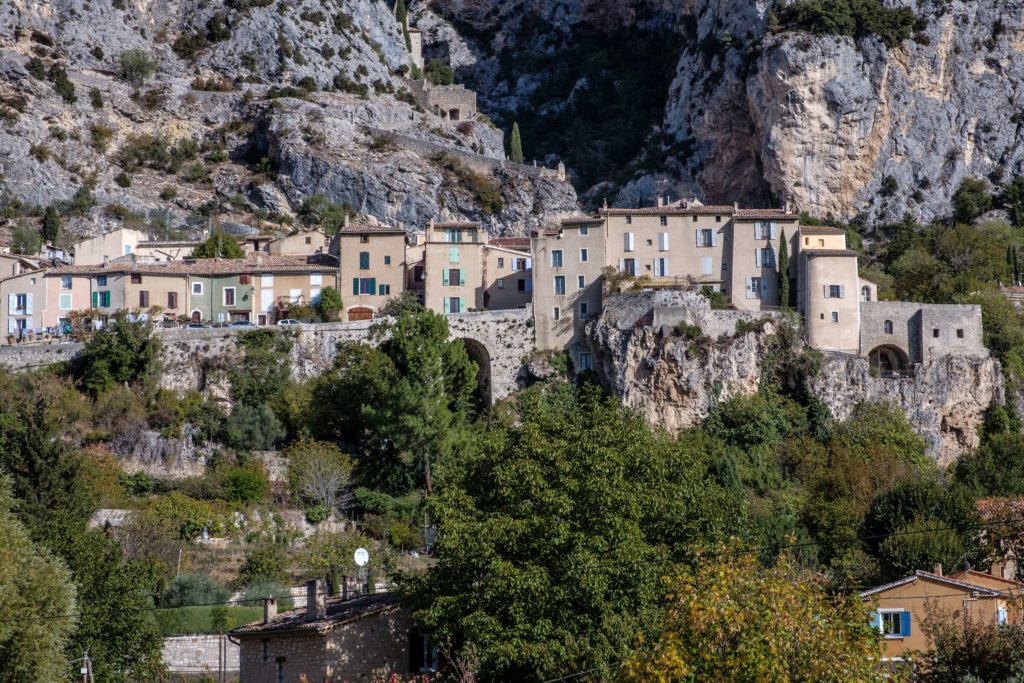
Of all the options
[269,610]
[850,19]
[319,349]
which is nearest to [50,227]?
[319,349]

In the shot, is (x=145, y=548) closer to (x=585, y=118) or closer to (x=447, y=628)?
(x=447, y=628)

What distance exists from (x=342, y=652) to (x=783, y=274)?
3807cm

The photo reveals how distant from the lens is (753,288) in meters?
75.9

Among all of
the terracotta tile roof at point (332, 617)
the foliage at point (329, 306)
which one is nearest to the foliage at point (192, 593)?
the terracotta tile roof at point (332, 617)

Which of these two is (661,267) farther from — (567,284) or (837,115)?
(837,115)

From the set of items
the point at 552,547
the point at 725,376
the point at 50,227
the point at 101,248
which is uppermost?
the point at 50,227

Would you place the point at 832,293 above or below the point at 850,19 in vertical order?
below

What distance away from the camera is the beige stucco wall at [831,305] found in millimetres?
73875

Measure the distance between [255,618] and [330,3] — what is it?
73.2m

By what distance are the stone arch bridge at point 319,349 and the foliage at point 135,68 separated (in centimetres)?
4098

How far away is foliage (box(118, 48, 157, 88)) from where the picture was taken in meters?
113

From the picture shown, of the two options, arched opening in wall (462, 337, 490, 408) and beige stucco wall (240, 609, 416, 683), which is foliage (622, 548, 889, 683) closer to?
beige stucco wall (240, 609, 416, 683)

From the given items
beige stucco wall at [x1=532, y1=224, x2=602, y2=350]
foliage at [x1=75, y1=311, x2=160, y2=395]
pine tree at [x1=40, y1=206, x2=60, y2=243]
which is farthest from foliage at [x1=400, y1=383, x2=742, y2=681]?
pine tree at [x1=40, y1=206, x2=60, y2=243]

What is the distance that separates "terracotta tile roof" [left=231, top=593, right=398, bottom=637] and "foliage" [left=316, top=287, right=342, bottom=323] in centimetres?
3311
